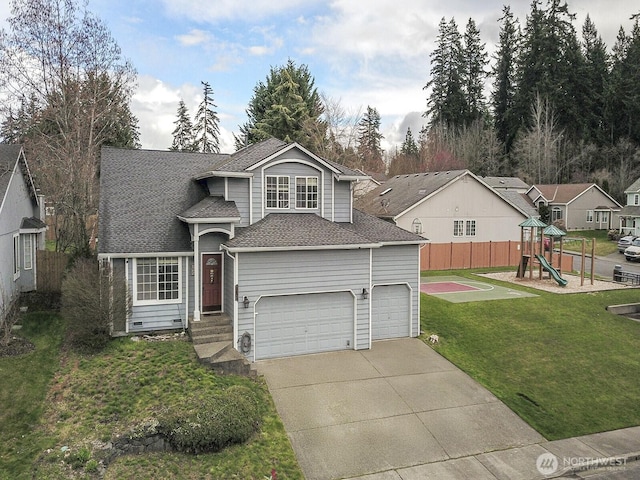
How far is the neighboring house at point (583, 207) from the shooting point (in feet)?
164

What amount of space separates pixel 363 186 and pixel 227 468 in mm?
33981

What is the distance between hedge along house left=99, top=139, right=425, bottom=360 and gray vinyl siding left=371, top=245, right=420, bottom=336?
0.04 metres

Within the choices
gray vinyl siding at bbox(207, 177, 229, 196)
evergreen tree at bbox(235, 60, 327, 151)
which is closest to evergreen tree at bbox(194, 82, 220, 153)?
evergreen tree at bbox(235, 60, 327, 151)

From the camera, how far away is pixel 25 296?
1958 centimetres

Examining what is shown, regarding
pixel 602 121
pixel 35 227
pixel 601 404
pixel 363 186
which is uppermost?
pixel 602 121

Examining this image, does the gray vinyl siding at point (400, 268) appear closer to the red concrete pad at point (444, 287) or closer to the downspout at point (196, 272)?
the downspout at point (196, 272)

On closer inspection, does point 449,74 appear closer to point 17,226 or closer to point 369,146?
point 369,146

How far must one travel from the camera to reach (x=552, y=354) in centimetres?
1577

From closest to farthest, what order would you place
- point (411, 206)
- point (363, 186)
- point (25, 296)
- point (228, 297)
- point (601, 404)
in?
1. point (601, 404)
2. point (228, 297)
3. point (25, 296)
4. point (411, 206)
5. point (363, 186)

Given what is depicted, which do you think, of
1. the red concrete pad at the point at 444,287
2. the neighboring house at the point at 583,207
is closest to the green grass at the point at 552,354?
the red concrete pad at the point at 444,287

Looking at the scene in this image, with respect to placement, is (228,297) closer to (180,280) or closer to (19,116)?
(180,280)

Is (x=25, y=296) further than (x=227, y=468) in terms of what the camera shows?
Yes

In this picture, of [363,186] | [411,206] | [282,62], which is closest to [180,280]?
[411,206]

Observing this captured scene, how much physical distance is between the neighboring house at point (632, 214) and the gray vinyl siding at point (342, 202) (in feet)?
121
